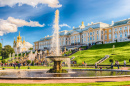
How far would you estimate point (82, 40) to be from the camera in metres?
92.9

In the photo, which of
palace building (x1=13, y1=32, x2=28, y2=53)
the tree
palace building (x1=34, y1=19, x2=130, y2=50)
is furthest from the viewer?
palace building (x1=13, y1=32, x2=28, y2=53)

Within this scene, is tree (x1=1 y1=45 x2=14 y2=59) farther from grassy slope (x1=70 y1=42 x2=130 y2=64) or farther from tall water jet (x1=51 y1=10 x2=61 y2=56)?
tall water jet (x1=51 y1=10 x2=61 y2=56)

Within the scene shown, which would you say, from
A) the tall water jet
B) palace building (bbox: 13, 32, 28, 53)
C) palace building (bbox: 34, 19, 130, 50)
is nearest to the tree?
palace building (bbox: 34, 19, 130, 50)

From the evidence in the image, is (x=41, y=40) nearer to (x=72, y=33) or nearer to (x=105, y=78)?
(x=72, y=33)

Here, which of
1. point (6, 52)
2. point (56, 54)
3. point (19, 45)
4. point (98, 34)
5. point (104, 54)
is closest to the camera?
point (56, 54)

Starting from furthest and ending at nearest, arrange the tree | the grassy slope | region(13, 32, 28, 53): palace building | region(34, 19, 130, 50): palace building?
1. region(13, 32, 28, 53): palace building
2. the tree
3. region(34, 19, 130, 50): palace building
4. the grassy slope

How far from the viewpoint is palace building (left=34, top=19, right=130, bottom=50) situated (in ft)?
240

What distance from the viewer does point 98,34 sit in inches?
3216

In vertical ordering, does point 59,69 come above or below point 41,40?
below

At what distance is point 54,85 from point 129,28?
66.7 metres

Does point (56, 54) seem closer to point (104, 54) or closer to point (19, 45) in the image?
point (104, 54)

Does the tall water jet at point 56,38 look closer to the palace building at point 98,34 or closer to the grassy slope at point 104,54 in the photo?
the grassy slope at point 104,54

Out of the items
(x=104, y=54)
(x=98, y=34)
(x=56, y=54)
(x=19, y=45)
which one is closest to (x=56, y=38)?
(x=56, y=54)

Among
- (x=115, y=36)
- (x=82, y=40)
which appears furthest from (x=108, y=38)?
Answer: (x=82, y=40)
